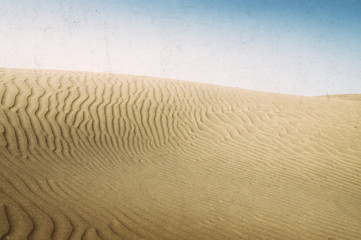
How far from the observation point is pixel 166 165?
18.0ft

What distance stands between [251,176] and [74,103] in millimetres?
5363

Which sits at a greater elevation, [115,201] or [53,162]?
[53,162]

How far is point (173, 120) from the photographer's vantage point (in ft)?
27.3

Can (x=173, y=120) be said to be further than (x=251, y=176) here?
Yes

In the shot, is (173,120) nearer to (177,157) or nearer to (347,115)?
(177,157)

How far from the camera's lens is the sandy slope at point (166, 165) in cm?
303

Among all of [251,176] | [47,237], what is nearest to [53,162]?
[47,237]

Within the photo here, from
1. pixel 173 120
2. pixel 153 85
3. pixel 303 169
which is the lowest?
pixel 303 169

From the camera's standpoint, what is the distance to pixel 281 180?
5262mm

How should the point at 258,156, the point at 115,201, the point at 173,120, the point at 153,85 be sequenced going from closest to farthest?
1. the point at 115,201
2. the point at 258,156
3. the point at 173,120
4. the point at 153,85

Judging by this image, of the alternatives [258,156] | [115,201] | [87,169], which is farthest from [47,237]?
[258,156]

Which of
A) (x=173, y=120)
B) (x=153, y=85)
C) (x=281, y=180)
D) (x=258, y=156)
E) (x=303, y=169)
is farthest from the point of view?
(x=153, y=85)

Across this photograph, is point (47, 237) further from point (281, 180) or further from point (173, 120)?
point (173, 120)

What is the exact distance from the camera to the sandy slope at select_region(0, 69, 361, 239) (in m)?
3.03
